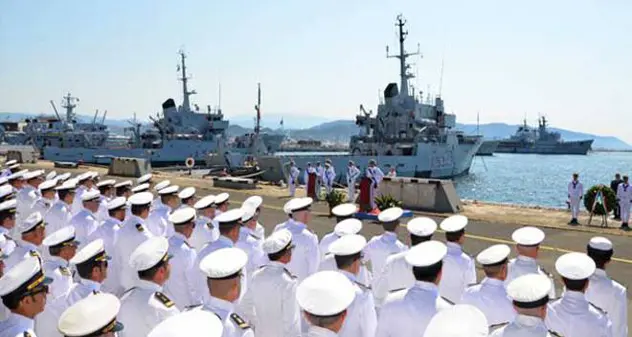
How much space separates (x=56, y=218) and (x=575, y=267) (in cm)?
727

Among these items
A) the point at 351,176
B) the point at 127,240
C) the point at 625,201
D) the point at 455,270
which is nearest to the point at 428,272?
the point at 455,270

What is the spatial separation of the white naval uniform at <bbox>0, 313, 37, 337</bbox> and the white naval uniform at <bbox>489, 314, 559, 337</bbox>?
2874mm

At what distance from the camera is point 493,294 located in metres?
4.18

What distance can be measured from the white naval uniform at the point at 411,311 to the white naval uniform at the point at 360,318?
5.5 inches

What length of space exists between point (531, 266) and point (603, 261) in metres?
0.59

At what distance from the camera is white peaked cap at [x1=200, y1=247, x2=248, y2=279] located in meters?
3.42

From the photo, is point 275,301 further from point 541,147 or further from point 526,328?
point 541,147

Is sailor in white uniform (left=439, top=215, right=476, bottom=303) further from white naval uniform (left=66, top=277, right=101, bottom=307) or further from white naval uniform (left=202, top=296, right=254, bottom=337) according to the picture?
white naval uniform (left=66, top=277, right=101, bottom=307)

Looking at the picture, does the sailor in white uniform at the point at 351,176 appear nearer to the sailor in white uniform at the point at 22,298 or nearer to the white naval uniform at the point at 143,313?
the white naval uniform at the point at 143,313

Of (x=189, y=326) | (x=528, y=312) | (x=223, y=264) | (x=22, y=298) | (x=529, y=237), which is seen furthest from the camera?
(x=529, y=237)

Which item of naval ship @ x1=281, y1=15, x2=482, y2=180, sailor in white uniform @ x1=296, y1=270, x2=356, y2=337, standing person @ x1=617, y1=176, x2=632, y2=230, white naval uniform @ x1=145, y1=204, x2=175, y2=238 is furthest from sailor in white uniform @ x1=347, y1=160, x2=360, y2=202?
naval ship @ x1=281, y1=15, x2=482, y2=180

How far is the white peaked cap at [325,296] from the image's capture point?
298cm

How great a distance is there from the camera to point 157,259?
382 centimetres

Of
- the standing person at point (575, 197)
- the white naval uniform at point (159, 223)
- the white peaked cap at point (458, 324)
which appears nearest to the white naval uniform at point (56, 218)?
the white naval uniform at point (159, 223)
